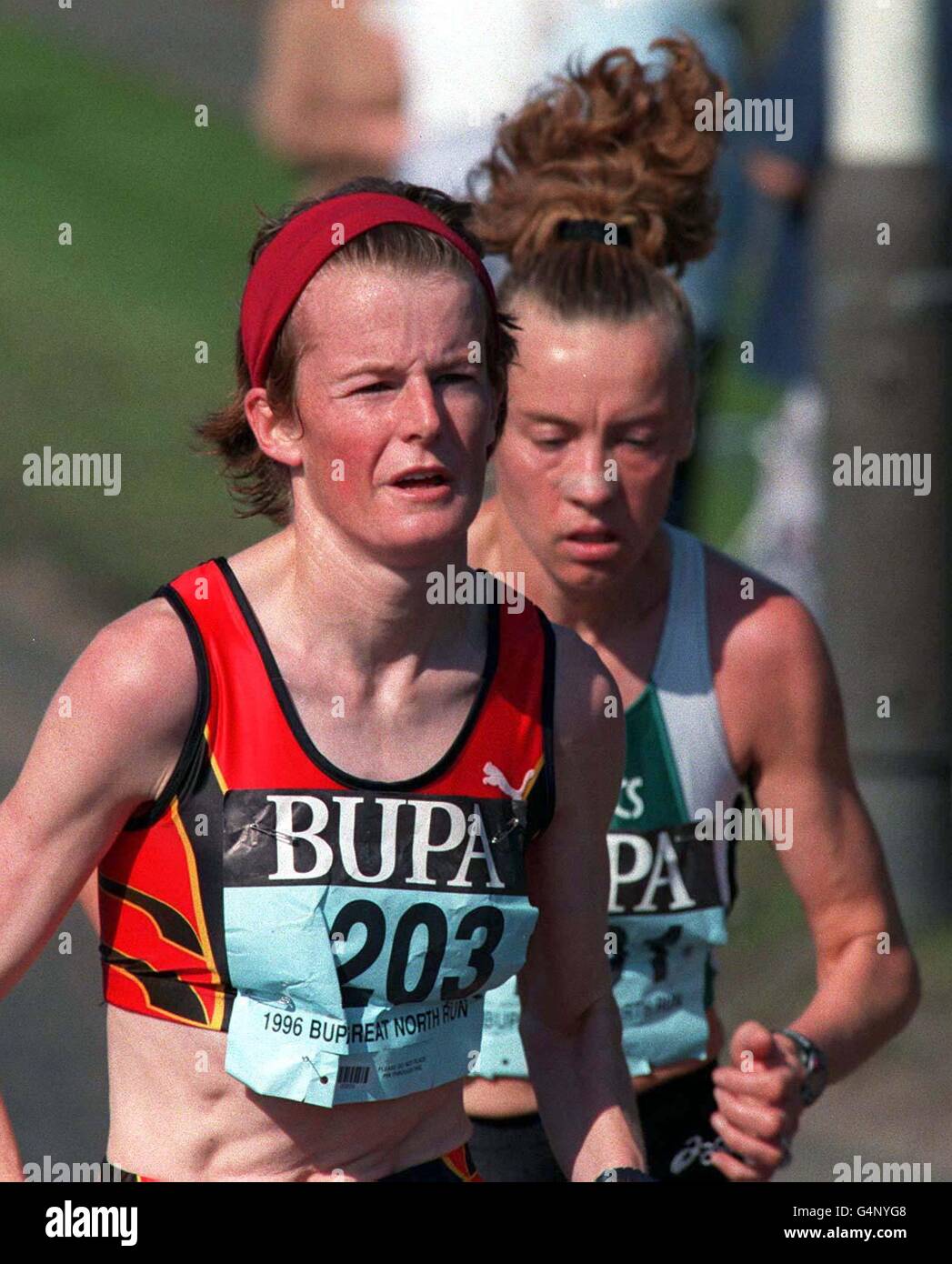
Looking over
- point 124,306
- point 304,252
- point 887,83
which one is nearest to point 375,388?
point 304,252

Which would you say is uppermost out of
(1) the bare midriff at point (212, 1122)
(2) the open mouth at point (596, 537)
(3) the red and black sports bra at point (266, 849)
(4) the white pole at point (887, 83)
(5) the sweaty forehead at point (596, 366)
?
(4) the white pole at point (887, 83)

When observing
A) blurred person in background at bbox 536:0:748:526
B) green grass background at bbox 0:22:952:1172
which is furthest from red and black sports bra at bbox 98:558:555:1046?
blurred person in background at bbox 536:0:748:526

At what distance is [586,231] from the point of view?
3.72 meters

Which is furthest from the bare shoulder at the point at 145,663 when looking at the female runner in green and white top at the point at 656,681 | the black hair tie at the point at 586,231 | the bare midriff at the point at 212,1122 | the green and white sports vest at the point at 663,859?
the black hair tie at the point at 586,231

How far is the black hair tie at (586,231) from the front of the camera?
371cm

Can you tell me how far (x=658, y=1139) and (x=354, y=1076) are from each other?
119 cm

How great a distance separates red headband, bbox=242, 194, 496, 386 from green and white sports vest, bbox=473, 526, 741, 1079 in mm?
996

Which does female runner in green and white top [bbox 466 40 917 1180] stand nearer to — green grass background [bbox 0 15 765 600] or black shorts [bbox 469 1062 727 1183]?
black shorts [bbox 469 1062 727 1183]

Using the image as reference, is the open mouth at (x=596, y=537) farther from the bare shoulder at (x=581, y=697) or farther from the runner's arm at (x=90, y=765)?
the runner's arm at (x=90, y=765)

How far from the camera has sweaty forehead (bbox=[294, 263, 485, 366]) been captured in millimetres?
2574

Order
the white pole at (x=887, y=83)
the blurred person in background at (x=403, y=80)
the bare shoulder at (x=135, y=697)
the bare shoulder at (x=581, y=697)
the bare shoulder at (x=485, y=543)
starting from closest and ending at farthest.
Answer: the bare shoulder at (x=135, y=697)
the bare shoulder at (x=581, y=697)
the bare shoulder at (x=485, y=543)
the white pole at (x=887, y=83)
the blurred person in background at (x=403, y=80)

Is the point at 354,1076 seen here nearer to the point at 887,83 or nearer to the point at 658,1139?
the point at 658,1139

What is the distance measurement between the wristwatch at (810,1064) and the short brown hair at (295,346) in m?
1.19

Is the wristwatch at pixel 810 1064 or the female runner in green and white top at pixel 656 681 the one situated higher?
the female runner in green and white top at pixel 656 681
